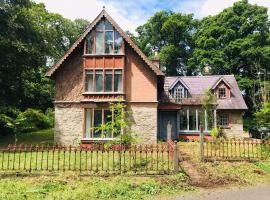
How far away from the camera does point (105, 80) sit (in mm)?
22797

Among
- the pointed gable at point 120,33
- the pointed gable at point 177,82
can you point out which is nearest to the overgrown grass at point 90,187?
the pointed gable at point 120,33

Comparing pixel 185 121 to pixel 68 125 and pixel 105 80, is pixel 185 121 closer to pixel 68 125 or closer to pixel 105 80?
pixel 105 80

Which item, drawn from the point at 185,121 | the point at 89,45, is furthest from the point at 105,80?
the point at 185,121

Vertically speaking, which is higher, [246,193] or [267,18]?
[267,18]

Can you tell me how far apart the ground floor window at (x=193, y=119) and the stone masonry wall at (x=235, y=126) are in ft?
6.64

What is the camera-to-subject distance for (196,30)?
55.8 meters

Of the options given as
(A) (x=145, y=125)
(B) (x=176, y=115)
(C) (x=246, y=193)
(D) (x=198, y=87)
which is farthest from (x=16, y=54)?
(C) (x=246, y=193)

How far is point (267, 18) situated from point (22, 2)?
1382 inches

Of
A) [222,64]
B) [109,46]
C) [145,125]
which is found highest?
[222,64]

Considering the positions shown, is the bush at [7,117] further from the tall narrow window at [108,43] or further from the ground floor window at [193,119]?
the ground floor window at [193,119]

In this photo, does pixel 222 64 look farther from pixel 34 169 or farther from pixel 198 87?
pixel 34 169

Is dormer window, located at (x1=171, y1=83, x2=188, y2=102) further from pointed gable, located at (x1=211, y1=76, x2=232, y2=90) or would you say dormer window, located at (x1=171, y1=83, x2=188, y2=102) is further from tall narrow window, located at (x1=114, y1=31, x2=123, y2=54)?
tall narrow window, located at (x1=114, y1=31, x2=123, y2=54)

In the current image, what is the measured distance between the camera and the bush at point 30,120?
24019mm

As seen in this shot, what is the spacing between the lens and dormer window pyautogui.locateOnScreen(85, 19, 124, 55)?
74.8ft
